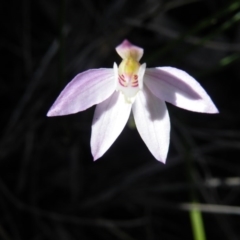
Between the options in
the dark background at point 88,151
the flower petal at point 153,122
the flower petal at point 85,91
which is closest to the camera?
the flower petal at point 85,91

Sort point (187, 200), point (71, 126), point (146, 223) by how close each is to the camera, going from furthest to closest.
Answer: point (187, 200) → point (146, 223) → point (71, 126)

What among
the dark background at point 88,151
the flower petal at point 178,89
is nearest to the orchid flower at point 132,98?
the flower petal at point 178,89

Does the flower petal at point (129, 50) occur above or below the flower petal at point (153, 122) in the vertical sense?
above

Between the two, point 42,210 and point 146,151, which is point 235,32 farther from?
point 42,210

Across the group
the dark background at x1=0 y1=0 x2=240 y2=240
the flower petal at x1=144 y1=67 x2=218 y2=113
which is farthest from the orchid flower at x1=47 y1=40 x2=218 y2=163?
the dark background at x1=0 y1=0 x2=240 y2=240

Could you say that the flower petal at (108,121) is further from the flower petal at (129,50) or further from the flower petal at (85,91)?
the flower petal at (129,50)

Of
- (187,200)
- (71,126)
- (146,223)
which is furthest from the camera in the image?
(187,200)

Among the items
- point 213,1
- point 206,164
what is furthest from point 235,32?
point 206,164
